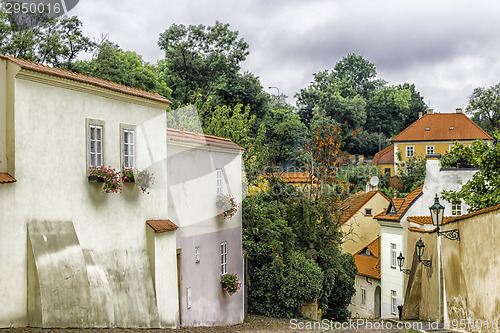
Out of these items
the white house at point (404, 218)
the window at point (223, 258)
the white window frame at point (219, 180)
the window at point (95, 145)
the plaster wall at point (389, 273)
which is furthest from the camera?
the plaster wall at point (389, 273)

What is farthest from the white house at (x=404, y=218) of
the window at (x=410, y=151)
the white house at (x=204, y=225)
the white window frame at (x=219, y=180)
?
the window at (x=410, y=151)

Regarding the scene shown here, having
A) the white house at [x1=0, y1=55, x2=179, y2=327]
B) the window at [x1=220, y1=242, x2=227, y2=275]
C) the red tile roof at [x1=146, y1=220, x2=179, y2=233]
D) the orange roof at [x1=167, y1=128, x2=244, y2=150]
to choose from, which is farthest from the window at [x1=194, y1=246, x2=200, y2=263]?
the orange roof at [x1=167, y1=128, x2=244, y2=150]

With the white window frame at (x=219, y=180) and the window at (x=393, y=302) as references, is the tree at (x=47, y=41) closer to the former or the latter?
the white window frame at (x=219, y=180)

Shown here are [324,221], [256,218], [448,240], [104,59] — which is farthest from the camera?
[104,59]

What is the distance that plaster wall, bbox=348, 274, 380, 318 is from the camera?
114 ft

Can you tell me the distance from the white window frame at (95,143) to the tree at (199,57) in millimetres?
31081

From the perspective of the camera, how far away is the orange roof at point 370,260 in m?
34.8

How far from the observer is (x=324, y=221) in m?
24.7

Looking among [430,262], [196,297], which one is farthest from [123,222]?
[430,262]

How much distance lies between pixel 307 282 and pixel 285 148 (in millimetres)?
17772

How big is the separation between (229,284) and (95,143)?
7.83 meters

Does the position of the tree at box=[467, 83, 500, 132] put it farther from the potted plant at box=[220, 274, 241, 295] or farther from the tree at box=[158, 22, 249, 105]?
the potted plant at box=[220, 274, 241, 295]

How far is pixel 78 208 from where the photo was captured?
11.3 metres

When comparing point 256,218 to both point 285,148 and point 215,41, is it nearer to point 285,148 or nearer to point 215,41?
point 285,148
